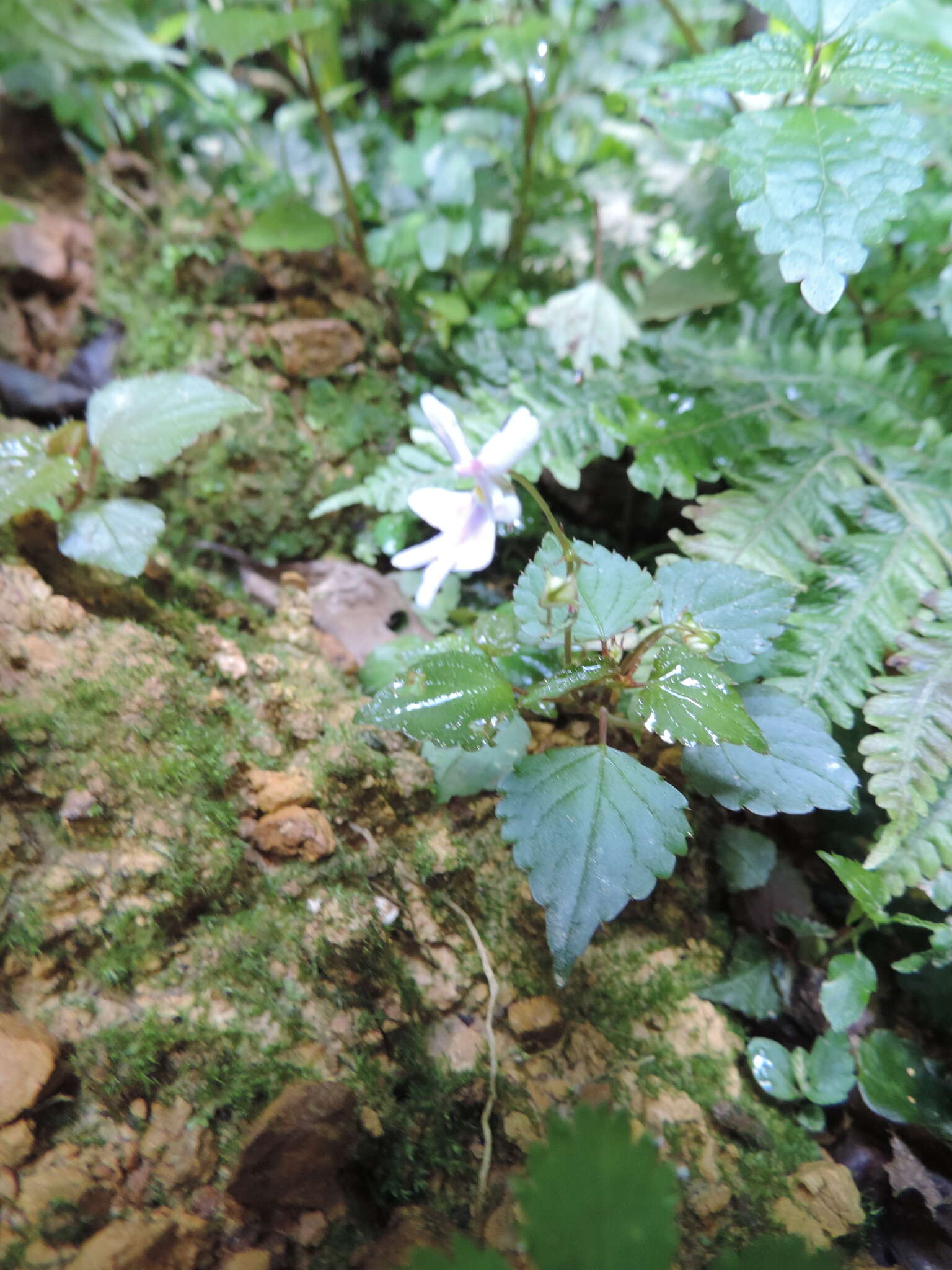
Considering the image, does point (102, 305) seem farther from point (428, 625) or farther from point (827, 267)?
point (827, 267)

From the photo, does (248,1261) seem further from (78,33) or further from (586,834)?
(78,33)

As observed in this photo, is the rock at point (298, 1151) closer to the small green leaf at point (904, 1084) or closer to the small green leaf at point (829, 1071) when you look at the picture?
the small green leaf at point (829, 1071)

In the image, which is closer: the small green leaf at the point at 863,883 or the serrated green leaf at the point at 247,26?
the small green leaf at the point at 863,883

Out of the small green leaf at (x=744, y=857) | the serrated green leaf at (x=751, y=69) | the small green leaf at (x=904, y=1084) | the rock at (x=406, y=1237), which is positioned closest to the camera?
the rock at (x=406, y=1237)

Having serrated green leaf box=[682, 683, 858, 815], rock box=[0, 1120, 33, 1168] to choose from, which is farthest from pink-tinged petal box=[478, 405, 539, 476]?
rock box=[0, 1120, 33, 1168]

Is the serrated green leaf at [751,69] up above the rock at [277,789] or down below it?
above

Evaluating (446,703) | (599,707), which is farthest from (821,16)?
(446,703)

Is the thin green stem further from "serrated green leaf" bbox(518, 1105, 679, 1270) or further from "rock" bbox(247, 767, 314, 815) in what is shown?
"serrated green leaf" bbox(518, 1105, 679, 1270)

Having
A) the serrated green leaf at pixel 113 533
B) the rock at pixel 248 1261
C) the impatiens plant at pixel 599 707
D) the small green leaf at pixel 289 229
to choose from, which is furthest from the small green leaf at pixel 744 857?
the small green leaf at pixel 289 229
